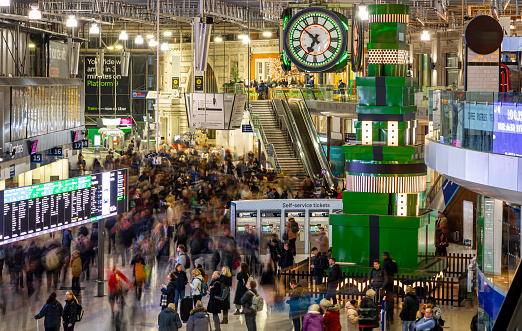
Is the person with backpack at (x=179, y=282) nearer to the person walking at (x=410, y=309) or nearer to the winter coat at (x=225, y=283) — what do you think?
the winter coat at (x=225, y=283)

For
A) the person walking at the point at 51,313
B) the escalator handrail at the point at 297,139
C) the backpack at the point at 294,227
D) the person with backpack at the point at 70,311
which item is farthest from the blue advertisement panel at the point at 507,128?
the escalator handrail at the point at 297,139

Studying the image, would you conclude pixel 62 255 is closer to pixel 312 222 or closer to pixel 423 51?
pixel 312 222

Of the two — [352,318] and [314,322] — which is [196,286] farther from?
[314,322]

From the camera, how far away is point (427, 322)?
514 inches

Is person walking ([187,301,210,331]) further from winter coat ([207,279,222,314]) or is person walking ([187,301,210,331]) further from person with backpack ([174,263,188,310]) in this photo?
person with backpack ([174,263,188,310])

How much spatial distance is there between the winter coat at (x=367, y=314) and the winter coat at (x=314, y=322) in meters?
1.55

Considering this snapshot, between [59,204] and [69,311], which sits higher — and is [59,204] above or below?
above

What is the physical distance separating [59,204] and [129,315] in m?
2.69

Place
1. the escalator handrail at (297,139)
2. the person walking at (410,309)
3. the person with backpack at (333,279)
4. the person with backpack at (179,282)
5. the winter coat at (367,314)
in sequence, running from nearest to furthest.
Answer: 1. the winter coat at (367,314)
2. the person walking at (410,309)
3. the person with backpack at (179,282)
4. the person with backpack at (333,279)
5. the escalator handrail at (297,139)

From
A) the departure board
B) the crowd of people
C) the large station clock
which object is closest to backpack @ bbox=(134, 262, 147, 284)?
the crowd of people

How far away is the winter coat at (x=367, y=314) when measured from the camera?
14.0 meters

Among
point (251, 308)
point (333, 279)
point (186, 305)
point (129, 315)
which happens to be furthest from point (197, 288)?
point (333, 279)

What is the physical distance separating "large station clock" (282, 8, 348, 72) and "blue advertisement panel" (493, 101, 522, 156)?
22.9ft

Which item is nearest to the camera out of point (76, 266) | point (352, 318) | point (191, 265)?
point (352, 318)
